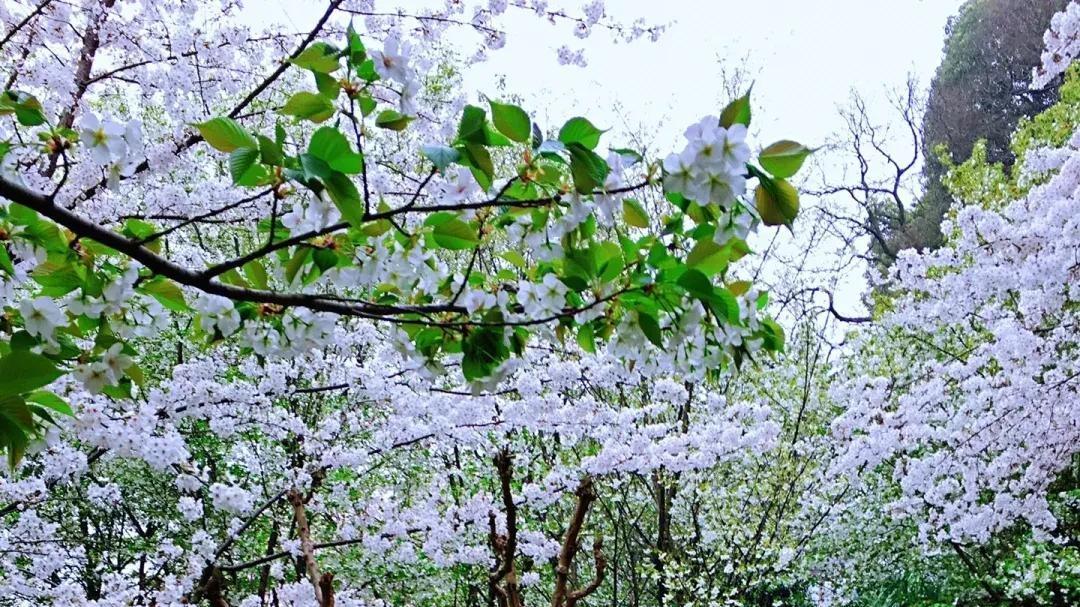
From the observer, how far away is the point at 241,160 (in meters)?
0.90

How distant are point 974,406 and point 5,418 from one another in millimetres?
5085

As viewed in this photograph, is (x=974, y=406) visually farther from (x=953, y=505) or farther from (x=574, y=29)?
(x=574, y=29)

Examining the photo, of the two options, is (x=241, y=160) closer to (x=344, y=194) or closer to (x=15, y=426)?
(x=344, y=194)

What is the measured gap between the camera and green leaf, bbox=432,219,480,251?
111cm

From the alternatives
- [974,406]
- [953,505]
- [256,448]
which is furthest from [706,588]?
[256,448]

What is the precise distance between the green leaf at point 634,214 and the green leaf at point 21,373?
0.71 m

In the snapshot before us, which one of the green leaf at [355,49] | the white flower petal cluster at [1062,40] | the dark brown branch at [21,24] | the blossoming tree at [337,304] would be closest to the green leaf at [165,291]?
the blossoming tree at [337,304]

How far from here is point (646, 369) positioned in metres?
1.41

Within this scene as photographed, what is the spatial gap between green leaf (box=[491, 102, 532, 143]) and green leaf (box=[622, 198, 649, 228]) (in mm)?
207

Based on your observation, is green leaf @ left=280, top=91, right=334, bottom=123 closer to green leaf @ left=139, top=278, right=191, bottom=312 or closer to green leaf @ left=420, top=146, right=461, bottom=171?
green leaf @ left=420, top=146, right=461, bottom=171

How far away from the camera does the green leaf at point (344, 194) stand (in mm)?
875

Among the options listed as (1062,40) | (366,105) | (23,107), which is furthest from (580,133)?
(1062,40)

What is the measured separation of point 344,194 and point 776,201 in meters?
0.49

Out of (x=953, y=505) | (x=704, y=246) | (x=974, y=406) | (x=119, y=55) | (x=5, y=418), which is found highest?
(x=119, y=55)
